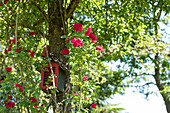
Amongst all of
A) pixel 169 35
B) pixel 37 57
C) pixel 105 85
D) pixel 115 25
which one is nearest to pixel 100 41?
pixel 115 25

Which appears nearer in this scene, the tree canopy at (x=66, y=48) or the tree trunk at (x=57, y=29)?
the tree canopy at (x=66, y=48)

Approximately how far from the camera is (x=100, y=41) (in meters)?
5.11

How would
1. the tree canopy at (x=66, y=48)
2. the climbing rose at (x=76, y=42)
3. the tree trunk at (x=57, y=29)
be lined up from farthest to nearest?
the tree trunk at (x=57, y=29) → the tree canopy at (x=66, y=48) → the climbing rose at (x=76, y=42)

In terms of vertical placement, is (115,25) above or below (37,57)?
above

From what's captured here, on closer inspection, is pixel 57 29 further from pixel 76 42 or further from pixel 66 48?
pixel 76 42

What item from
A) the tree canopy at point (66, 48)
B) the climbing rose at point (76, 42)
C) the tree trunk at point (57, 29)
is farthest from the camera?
the tree trunk at point (57, 29)

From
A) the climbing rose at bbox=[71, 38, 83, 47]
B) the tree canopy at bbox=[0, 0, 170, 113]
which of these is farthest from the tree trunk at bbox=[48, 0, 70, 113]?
the climbing rose at bbox=[71, 38, 83, 47]

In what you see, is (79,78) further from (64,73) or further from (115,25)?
(115,25)

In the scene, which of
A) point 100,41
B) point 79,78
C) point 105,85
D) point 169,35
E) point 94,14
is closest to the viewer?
point 79,78

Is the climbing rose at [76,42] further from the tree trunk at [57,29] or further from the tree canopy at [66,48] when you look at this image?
the tree trunk at [57,29]

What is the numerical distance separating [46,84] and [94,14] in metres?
2.49

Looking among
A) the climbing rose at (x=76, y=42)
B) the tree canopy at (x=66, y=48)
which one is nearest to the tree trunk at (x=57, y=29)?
the tree canopy at (x=66, y=48)

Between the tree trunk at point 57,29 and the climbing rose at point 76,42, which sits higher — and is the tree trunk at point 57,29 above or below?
above

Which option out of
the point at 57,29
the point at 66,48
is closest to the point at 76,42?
the point at 66,48
